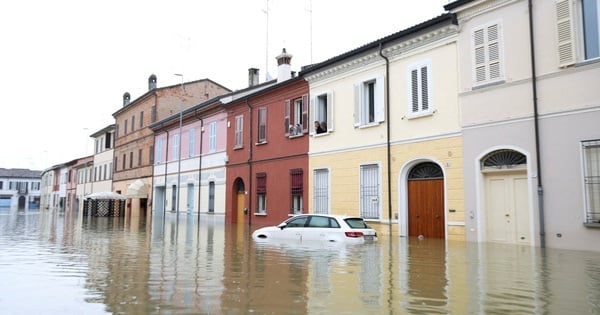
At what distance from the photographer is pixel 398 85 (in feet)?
62.4

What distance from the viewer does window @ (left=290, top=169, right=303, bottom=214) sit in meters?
24.0

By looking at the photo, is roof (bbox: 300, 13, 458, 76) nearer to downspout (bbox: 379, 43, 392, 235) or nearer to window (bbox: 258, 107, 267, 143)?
downspout (bbox: 379, 43, 392, 235)

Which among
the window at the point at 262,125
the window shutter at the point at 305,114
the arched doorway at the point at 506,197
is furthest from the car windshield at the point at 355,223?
the window at the point at 262,125

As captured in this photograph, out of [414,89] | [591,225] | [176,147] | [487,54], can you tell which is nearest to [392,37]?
[414,89]

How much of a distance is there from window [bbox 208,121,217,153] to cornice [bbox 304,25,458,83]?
33.9 ft

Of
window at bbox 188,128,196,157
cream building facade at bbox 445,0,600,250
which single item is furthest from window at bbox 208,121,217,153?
cream building facade at bbox 445,0,600,250

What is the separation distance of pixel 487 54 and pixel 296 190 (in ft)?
37.2

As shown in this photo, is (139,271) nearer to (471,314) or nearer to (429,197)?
(471,314)

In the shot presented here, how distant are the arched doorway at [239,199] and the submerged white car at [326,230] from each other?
12.4 m

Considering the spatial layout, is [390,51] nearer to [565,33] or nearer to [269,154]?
[565,33]

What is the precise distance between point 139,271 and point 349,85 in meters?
13.8

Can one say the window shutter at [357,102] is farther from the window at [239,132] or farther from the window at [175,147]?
the window at [175,147]

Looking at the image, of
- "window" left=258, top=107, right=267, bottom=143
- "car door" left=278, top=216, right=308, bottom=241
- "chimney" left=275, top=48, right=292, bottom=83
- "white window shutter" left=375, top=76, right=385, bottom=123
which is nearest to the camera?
"car door" left=278, top=216, right=308, bottom=241

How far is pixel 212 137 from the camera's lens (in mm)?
32312
